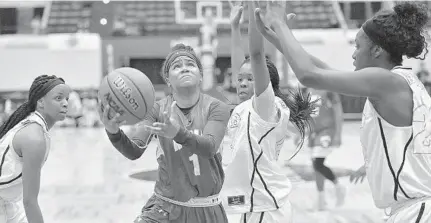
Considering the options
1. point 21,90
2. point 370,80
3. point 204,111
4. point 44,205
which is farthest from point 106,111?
point 21,90

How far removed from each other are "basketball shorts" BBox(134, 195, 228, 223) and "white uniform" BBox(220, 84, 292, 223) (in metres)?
0.12

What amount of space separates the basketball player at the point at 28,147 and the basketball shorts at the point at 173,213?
1.76ft

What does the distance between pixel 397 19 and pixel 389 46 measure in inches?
4.3

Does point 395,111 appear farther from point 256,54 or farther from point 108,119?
point 108,119

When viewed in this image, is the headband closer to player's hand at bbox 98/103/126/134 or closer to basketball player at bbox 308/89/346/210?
player's hand at bbox 98/103/126/134

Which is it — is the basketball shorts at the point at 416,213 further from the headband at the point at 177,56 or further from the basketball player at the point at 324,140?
the basketball player at the point at 324,140

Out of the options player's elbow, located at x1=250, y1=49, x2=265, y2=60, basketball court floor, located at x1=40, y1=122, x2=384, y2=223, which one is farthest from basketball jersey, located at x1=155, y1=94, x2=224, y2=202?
basketball court floor, located at x1=40, y1=122, x2=384, y2=223

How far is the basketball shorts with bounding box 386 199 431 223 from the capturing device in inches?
92.3

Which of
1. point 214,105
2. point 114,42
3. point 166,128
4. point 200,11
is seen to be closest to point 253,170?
point 214,105

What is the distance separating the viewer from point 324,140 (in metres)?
7.05

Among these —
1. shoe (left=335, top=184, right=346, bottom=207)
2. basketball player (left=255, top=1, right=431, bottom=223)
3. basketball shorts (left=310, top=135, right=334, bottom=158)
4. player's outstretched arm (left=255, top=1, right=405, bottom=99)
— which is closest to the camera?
player's outstretched arm (left=255, top=1, right=405, bottom=99)

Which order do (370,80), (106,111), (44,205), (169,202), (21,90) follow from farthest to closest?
1. (21,90)
2. (44,205)
3. (169,202)
4. (106,111)
5. (370,80)

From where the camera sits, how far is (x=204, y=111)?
3205mm

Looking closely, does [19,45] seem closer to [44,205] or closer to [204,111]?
[44,205]
